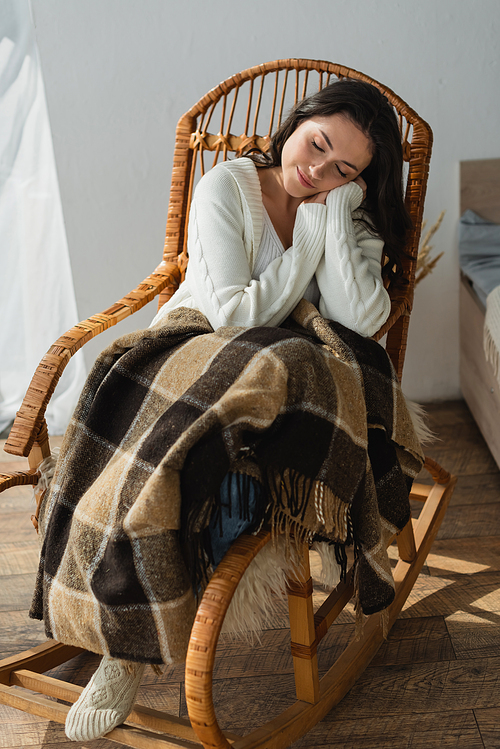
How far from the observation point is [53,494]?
98cm

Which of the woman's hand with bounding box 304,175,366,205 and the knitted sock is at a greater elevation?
the woman's hand with bounding box 304,175,366,205

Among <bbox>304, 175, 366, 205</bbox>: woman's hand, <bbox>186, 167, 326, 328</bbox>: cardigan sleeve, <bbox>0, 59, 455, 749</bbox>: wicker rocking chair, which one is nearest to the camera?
<bbox>0, 59, 455, 749</bbox>: wicker rocking chair

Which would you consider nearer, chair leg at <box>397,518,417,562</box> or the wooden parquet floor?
the wooden parquet floor

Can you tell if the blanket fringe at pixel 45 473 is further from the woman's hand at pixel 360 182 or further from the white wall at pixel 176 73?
the white wall at pixel 176 73

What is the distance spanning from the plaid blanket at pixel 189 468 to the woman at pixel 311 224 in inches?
5.8

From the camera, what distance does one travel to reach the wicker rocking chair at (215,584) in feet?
2.64

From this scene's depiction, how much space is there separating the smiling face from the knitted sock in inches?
36.1

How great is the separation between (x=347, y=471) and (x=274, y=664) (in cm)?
55

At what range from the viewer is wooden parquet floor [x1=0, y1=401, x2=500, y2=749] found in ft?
3.51

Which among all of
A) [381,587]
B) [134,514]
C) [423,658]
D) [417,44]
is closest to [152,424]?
[134,514]

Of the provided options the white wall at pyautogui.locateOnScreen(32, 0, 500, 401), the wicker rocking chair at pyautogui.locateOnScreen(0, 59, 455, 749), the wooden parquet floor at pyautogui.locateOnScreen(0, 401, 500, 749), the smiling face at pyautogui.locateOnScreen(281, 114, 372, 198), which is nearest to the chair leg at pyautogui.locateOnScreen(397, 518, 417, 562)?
the wicker rocking chair at pyautogui.locateOnScreen(0, 59, 455, 749)

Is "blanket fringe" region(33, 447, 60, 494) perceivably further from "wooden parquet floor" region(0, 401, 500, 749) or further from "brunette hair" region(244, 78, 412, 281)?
"brunette hair" region(244, 78, 412, 281)

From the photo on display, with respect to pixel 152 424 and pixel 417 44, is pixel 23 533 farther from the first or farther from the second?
pixel 417 44

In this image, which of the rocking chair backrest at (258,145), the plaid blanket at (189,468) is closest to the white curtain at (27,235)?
the rocking chair backrest at (258,145)
